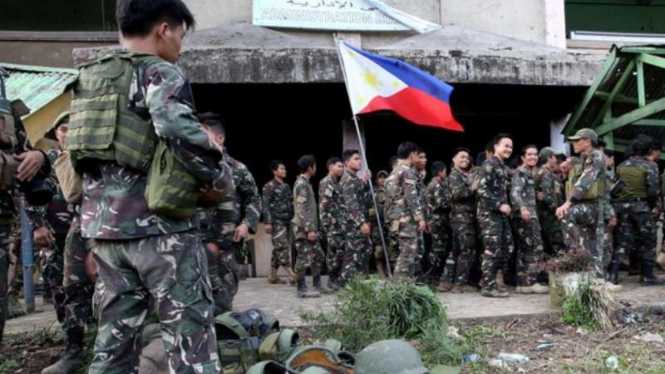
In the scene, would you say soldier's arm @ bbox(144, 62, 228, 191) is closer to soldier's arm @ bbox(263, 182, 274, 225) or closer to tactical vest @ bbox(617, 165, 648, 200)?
soldier's arm @ bbox(263, 182, 274, 225)

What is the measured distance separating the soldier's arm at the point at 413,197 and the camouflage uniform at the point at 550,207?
1.93 metres

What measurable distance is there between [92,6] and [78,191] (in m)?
10.3

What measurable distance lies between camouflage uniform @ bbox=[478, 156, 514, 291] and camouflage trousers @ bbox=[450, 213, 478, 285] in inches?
14.2

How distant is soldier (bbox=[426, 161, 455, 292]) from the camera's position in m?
8.79

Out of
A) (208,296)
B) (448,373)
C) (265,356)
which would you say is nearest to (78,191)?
(265,356)

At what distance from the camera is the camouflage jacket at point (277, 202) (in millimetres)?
9641

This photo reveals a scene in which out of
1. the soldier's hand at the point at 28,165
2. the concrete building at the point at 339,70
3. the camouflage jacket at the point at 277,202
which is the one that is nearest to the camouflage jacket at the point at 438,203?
the concrete building at the point at 339,70

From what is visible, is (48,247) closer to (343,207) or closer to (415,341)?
(415,341)

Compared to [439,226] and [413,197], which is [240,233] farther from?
[439,226]

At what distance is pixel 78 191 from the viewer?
4180mm

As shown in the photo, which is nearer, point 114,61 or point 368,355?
point 114,61

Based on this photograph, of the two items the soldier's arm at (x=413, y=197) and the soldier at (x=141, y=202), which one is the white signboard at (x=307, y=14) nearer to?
the soldier's arm at (x=413, y=197)

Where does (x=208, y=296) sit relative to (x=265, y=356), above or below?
above

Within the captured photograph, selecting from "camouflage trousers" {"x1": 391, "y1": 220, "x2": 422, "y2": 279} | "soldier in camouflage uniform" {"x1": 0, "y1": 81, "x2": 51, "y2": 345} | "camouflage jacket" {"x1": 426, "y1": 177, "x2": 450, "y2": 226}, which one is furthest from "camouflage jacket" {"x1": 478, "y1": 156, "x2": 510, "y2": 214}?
"soldier in camouflage uniform" {"x1": 0, "y1": 81, "x2": 51, "y2": 345}
